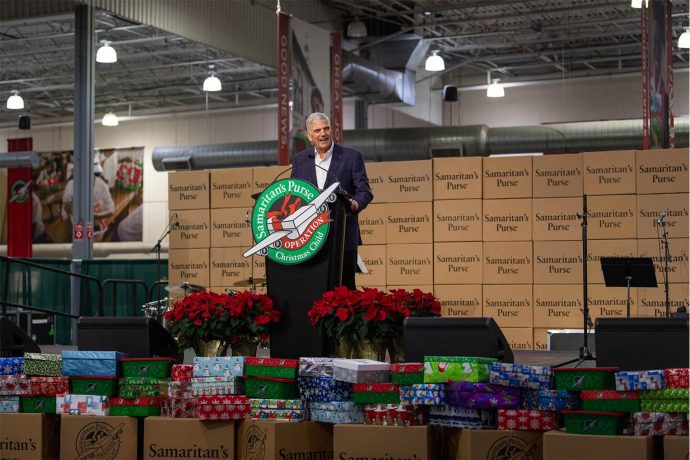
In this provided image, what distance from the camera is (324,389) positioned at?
4.76 m

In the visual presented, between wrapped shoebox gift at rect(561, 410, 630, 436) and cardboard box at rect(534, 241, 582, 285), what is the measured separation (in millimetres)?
5438

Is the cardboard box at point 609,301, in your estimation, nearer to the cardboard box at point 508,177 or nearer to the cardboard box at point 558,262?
the cardboard box at point 558,262

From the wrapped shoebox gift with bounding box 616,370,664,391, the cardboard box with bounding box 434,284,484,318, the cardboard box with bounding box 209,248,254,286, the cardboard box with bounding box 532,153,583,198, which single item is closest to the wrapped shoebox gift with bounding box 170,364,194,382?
the wrapped shoebox gift with bounding box 616,370,664,391

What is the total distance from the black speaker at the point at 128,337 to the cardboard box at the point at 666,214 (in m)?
5.50

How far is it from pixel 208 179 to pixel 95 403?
608cm

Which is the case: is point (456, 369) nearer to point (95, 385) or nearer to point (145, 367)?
point (145, 367)

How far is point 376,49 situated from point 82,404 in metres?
13.9

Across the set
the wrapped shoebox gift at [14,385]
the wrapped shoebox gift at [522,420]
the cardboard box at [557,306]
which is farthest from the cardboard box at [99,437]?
the cardboard box at [557,306]

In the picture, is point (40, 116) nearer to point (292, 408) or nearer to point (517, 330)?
point (517, 330)

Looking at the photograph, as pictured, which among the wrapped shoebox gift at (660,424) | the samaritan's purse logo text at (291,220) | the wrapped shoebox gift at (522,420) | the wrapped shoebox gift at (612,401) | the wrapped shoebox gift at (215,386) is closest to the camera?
the wrapped shoebox gift at (660,424)

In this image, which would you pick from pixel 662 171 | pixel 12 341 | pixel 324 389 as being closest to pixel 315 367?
pixel 324 389

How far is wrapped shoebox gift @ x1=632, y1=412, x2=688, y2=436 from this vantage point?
13.9 ft

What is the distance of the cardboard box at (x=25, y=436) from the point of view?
5070 millimetres

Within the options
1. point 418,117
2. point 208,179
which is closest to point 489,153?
point 418,117
